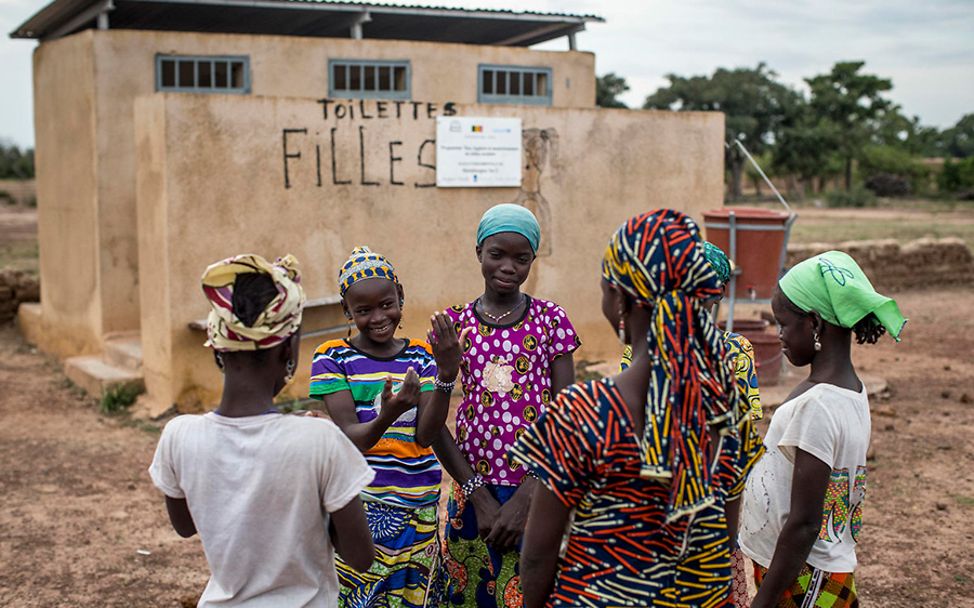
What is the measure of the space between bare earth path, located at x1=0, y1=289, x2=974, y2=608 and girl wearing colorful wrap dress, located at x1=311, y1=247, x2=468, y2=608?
1847 mm

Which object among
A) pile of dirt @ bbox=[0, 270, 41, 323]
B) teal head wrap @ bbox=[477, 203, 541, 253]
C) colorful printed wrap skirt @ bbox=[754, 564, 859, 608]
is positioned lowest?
pile of dirt @ bbox=[0, 270, 41, 323]

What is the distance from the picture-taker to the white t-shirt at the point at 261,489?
2049 millimetres

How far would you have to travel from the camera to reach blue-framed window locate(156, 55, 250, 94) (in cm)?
945

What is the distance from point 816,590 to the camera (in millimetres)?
2582

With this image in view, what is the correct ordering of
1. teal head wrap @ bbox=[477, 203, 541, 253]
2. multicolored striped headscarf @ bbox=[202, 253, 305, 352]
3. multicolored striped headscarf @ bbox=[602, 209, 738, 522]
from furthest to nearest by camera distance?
1. teal head wrap @ bbox=[477, 203, 541, 253]
2. multicolored striped headscarf @ bbox=[202, 253, 305, 352]
3. multicolored striped headscarf @ bbox=[602, 209, 738, 522]

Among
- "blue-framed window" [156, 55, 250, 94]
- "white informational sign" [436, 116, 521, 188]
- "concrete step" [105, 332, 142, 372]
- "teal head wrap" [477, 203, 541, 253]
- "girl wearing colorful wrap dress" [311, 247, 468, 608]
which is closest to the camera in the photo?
"girl wearing colorful wrap dress" [311, 247, 468, 608]

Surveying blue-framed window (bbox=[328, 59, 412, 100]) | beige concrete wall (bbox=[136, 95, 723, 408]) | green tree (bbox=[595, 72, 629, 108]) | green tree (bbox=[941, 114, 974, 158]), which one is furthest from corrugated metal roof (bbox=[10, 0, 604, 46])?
green tree (bbox=[941, 114, 974, 158])

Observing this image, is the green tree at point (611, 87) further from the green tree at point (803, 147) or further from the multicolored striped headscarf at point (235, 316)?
the multicolored striped headscarf at point (235, 316)

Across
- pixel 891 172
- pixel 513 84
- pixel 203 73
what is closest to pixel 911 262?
pixel 513 84

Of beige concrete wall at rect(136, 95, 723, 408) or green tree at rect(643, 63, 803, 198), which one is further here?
green tree at rect(643, 63, 803, 198)

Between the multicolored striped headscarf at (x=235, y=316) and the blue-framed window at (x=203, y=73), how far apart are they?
805 centimetres

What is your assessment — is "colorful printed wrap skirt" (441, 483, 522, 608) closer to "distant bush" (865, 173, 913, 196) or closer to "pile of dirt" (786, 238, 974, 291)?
"pile of dirt" (786, 238, 974, 291)

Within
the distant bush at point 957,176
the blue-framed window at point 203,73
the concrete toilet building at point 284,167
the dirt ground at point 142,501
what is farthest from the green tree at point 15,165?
the distant bush at point 957,176

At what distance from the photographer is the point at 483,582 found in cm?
298
